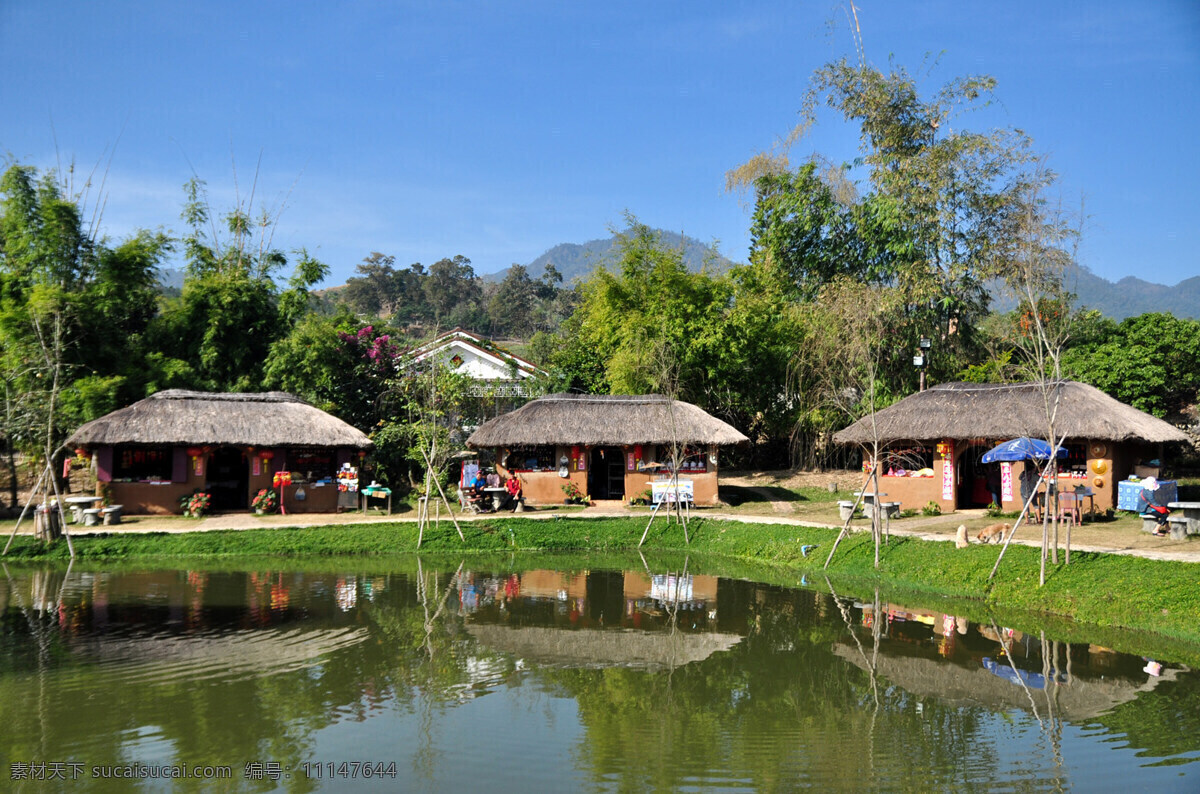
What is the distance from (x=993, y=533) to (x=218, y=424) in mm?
18651

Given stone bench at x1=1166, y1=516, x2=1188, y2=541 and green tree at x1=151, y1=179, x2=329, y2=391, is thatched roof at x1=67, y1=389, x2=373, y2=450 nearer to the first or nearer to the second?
green tree at x1=151, y1=179, x2=329, y2=391

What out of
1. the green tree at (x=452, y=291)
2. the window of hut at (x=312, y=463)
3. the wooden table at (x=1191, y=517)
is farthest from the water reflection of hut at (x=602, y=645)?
the green tree at (x=452, y=291)

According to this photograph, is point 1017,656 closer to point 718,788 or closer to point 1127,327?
point 718,788

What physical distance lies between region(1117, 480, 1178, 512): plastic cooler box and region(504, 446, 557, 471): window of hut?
13907 mm

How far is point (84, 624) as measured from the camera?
1270cm

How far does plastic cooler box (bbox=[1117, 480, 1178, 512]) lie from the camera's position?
58.4 ft

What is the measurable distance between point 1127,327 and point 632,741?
25190mm

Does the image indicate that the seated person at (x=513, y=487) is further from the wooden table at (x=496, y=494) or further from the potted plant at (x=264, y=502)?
the potted plant at (x=264, y=502)

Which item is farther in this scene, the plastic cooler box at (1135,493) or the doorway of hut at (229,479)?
the doorway of hut at (229,479)

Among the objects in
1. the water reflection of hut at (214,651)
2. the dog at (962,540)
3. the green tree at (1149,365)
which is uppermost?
the green tree at (1149,365)

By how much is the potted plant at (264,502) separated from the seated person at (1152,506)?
65.7 feet

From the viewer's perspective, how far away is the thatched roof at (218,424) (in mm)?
21844


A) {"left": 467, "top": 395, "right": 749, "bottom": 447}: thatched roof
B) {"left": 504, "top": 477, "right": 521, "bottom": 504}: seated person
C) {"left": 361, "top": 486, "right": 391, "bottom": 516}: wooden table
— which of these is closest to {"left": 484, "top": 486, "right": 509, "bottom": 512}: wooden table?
{"left": 504, "top": 477, "right": 521, "bottom": 504}: seated person

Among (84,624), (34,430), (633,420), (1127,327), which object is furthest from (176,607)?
(1127,327)
